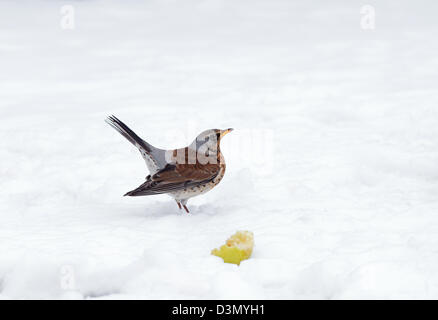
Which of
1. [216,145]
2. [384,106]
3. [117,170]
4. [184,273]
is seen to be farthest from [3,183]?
[384,106]

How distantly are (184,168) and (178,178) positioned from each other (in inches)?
4.8

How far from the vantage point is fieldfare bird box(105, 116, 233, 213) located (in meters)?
5.54

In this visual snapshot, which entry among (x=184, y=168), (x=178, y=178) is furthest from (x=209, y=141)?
(x=178, y=178)

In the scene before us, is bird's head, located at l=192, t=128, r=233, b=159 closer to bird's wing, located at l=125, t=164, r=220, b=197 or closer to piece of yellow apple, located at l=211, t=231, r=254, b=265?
bird's wing, located at l=125, t=164, r=220, b=197

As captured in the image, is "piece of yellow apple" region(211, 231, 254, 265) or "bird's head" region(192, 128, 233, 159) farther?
"bird's head" region(192, 128, 233, 159)

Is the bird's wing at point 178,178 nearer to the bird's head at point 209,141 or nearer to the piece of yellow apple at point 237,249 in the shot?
the bird's head at point 209,141

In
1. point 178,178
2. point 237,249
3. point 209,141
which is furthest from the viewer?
point 209,141

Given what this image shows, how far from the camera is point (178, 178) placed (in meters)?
5.58

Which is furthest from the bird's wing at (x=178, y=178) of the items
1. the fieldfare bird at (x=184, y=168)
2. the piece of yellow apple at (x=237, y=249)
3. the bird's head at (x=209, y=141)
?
the piece of yellow apple at (x=237, y=249)

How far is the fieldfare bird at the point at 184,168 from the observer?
18.2ft

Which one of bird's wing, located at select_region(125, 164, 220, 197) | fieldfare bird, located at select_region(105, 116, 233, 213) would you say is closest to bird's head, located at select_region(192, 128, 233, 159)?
fieldfare bird, located at select_region(105, 116, 233, 213)

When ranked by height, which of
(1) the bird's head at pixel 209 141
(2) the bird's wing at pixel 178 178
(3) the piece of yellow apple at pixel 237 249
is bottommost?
(3) the piece of yellow apple at pixel 237 249

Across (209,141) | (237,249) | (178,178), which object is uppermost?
(209,141)

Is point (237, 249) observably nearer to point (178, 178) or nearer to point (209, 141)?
point (178, 178)
